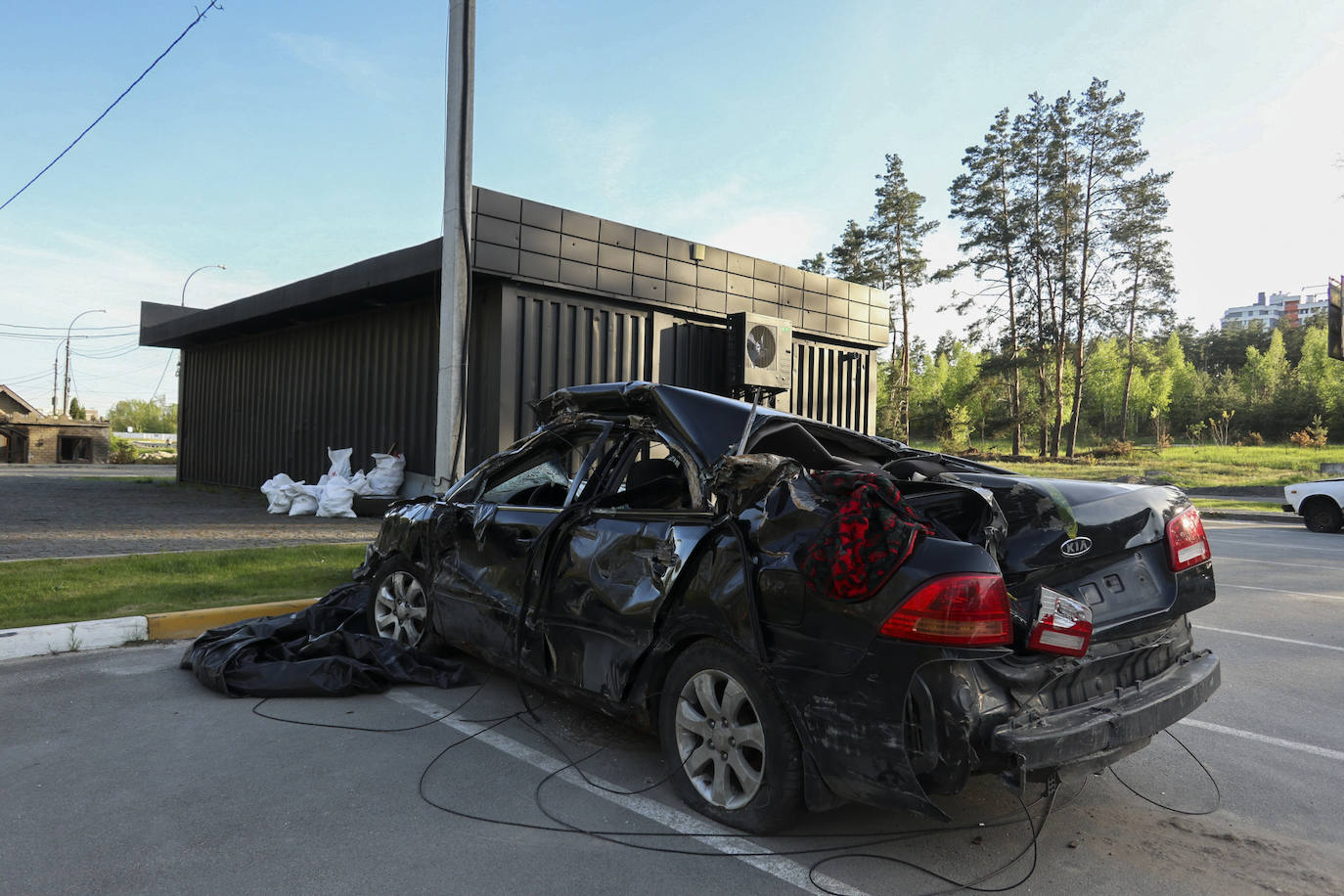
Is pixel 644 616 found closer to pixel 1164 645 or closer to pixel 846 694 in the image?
pixel 846 694

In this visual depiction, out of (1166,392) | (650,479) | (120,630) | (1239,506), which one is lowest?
(120,630)

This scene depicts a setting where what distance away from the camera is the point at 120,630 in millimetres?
5918

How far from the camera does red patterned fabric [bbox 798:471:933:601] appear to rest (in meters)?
2.59

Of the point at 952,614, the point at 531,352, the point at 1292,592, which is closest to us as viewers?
the point at 952,614

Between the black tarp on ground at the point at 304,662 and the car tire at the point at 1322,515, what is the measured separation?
17608 mm

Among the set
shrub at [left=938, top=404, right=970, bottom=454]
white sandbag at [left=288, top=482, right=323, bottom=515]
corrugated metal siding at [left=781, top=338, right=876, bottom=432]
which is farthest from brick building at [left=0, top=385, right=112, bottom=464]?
shrub at [left=938, top=404, right=970, bottom=454]

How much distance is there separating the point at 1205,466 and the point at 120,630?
38.5 meters

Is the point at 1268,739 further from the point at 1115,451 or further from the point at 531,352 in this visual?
the point at 1115,451

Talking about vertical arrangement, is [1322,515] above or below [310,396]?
below

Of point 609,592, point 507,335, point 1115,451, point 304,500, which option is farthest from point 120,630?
point 1115,451

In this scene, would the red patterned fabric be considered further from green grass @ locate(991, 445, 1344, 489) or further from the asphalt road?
green grass @ locate(991, 445, 1344, 489)

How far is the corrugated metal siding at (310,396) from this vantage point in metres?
14.8

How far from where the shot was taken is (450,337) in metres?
8.48

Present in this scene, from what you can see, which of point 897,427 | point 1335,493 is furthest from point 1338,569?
point 897,427
